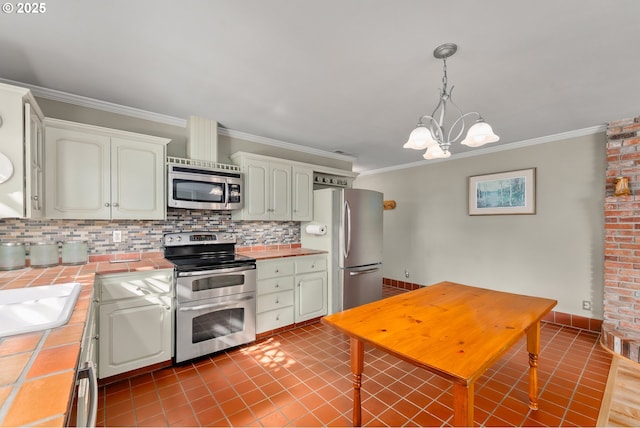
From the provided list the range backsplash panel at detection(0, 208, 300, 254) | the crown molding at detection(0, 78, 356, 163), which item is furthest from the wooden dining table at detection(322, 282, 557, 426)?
the crown molding at detection(0, 78, 356, 163)

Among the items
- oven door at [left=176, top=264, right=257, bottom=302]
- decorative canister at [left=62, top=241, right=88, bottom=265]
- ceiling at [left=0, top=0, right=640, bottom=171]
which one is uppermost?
ceiling at [left=0, top=0, right=640, bottom=171]

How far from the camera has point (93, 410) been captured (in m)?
0.80

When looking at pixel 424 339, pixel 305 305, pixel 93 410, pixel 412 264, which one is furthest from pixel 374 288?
pixel 93 410

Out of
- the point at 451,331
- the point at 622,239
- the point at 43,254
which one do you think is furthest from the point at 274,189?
the point at 622,239

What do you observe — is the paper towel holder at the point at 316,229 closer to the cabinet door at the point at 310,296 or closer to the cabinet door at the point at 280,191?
the cabinet door at the point at 280,191

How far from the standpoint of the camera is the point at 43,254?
2170mm

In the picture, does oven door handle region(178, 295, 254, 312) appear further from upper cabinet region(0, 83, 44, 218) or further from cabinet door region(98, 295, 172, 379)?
upper cabinet region(0, 83, 44, 218)

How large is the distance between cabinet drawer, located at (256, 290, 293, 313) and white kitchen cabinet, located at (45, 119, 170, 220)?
1309mm

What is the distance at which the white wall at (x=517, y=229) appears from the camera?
3.20 meters

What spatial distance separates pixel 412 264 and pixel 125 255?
4255 mm

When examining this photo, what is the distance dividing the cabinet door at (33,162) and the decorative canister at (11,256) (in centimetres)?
30

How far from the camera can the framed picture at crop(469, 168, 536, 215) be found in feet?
11.9

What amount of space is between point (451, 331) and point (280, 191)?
8.33 feet

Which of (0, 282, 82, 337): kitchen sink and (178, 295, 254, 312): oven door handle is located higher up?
(0, 282, 82, 337): kitchen sink
